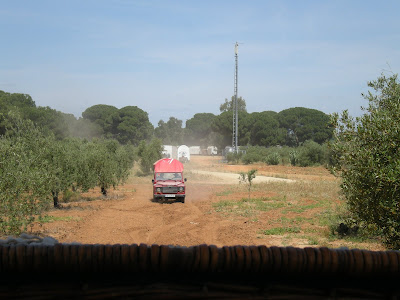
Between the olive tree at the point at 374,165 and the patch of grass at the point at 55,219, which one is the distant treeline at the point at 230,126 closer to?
Answer: the patch of grass at the point at 55,219

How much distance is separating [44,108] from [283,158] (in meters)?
43.5

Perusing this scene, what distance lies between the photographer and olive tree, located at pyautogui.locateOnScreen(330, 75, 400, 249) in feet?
23.2

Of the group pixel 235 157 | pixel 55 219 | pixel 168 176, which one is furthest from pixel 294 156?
pixel 55 219

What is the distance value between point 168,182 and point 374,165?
69.6ft

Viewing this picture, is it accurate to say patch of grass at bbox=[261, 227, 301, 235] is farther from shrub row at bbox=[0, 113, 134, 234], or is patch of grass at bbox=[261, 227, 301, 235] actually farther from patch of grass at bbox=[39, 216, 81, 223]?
patch of grass at bbox=[39, 216, 81, 223]

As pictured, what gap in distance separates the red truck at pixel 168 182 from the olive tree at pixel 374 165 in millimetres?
19339

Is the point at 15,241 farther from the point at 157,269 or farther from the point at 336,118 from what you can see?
the point at 336,118

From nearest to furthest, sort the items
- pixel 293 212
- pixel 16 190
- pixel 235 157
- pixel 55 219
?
1. pixel 16 190
2. pixel 55 219
3. pixel 293 212
4. pixel 235 157

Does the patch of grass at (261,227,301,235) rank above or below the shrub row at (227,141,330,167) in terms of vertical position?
below

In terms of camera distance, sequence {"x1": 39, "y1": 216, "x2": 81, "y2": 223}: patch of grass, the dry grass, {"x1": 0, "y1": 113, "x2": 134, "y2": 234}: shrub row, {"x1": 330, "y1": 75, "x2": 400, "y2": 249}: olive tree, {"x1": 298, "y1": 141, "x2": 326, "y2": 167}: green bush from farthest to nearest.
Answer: {"x1": 298, "y1": 141, "x2": 326, "y2": 167}: green bush
{"x1": 39, "y1": 216, "x2": 81, "y2": 223}: patch of grass
the dry grass
{"x1": 0, "y1": 113, "x2": 134, "y2": 234}: shrub row
{"x1": 330, "y1": 75, "x2": 400, "y2": 249}: olive tree

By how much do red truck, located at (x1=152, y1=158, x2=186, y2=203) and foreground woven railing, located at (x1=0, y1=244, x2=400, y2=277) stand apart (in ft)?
84.7

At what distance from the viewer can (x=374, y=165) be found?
23.8 ft

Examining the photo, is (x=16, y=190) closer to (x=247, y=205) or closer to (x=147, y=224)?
(x=147, y=224)

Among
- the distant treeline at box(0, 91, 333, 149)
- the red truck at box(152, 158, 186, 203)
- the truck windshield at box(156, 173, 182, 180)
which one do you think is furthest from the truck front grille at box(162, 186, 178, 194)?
the distant treeline at box(0, 91, 333, 149)
